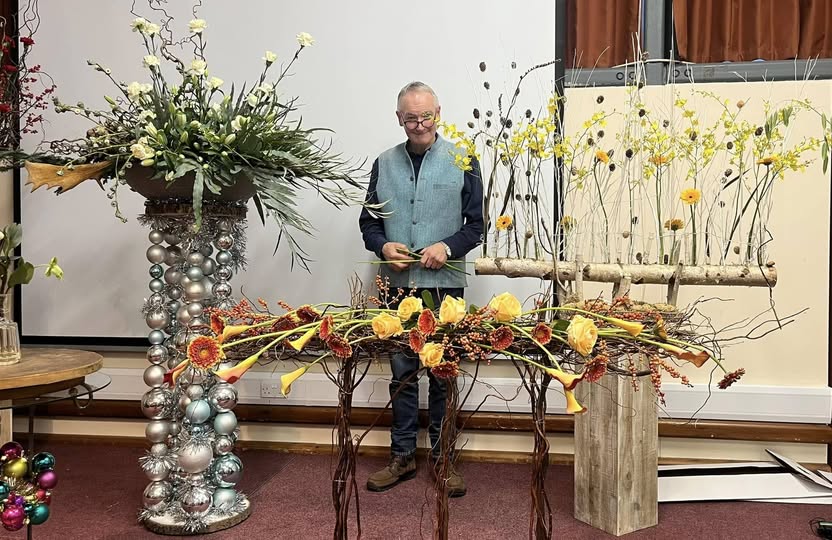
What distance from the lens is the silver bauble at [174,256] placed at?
98.7 inches

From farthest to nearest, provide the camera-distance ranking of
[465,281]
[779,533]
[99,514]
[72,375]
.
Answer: [465,281], [99,514], [779,533], [72,375]

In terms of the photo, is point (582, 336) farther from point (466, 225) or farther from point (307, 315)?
point (466, 225)

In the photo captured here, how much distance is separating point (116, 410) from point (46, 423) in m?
0.43

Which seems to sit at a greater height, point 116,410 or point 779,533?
point 116,410

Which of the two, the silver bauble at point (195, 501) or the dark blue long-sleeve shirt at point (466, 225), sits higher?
the dark blue long-sleeve shirt at point (466, 225)

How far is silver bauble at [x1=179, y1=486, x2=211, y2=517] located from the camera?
2424 mm

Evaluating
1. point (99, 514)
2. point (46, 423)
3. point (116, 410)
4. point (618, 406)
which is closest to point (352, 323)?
point (618, 406)

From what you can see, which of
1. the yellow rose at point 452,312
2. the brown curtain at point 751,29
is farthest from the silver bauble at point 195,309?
the brown curtain at point 751,29

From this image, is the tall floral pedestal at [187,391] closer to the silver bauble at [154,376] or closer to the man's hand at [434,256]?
the silver bauble at [154,376]

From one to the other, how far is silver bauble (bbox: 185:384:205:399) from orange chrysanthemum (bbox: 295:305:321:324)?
4.40 feet

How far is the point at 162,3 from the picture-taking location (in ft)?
11.1

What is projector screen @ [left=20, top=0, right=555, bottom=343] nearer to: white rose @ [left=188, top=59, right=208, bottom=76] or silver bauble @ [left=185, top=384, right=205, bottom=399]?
silver bauble @ [left=185, top=384, right=205, bottom=399]

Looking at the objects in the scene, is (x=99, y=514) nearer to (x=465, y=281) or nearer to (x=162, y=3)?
(x=465, y=281)

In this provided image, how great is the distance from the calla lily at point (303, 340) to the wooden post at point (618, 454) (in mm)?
1417
